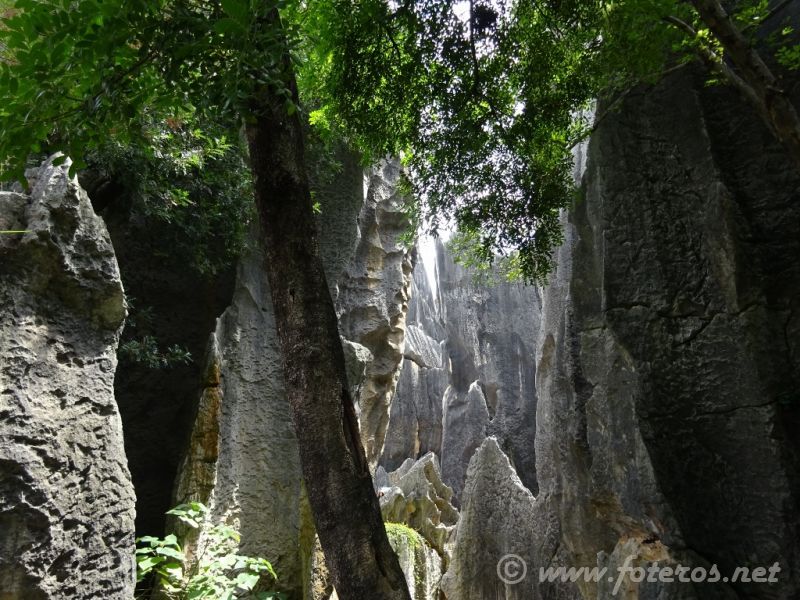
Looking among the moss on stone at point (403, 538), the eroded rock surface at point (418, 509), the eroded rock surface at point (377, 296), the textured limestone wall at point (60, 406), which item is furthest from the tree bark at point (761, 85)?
the eroded rock surface at point (418, 509)

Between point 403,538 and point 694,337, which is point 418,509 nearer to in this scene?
point 403,538

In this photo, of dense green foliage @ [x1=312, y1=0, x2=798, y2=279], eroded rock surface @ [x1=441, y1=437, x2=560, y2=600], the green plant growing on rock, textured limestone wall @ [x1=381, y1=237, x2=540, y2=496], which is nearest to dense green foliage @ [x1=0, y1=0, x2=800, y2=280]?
dense green foliage @ [x1=312, y1=0, x2=798, y2=279]

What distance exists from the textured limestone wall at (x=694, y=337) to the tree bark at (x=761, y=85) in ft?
3.96

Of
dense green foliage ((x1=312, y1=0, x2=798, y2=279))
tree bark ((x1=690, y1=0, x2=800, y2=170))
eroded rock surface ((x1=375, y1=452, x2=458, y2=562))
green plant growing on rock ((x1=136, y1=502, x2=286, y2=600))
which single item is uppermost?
dense green foliage ((x1=312, y1=0, x2=798, y2=279))

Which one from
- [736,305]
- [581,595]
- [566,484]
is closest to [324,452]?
[736,305]

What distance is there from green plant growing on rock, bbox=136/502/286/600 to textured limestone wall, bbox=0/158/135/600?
0.77 metres

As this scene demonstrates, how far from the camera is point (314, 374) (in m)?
2.38

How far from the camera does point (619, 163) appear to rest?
4.90 m

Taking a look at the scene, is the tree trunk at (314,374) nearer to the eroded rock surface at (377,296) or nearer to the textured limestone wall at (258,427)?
the textured limestone wall at (258,427)

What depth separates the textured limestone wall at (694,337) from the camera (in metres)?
3.87

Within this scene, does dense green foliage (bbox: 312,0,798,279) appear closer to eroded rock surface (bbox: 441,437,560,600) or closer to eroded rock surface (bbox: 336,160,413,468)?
eroded rock surface (bbox: 441,437,560,600)

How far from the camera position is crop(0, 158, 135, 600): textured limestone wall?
289 cm

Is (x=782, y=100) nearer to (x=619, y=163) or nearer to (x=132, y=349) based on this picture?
(x=619, y=163)

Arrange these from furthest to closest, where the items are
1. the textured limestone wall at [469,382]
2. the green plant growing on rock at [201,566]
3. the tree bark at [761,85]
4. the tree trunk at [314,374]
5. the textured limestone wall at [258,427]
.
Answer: the textured limestone wall at [469,382]
the textured limestone wall at [258,427]
the green plant growing on rock at [201,566]
the tree bark at [761,85]
the tree trunk at [314,374]
